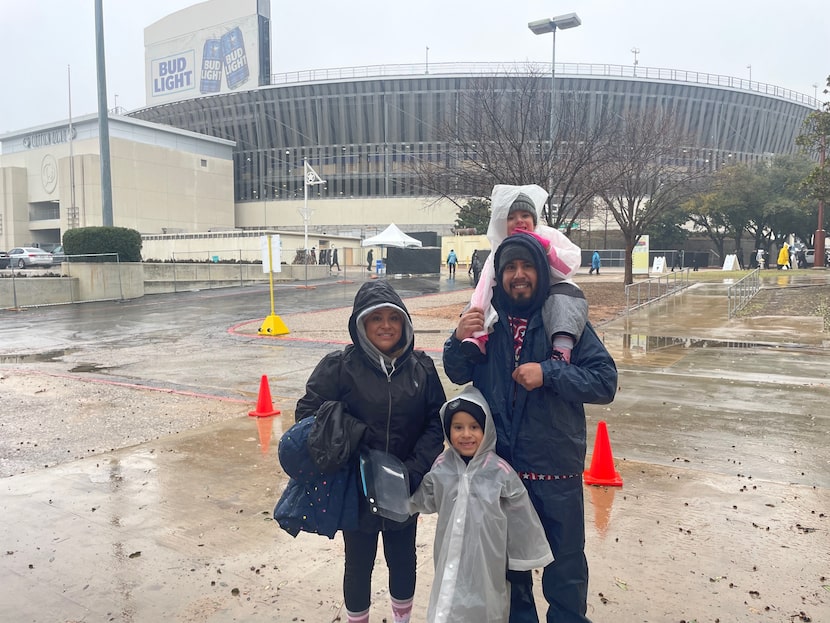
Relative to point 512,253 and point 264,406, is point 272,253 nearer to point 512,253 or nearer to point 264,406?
point 264,406

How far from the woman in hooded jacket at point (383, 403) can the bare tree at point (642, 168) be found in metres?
17.7

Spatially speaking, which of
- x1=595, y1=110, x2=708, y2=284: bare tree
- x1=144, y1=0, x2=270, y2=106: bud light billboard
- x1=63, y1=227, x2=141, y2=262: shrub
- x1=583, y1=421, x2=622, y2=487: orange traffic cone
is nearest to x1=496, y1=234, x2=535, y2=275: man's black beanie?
x1=583, y1=421, x2=622, y2=487: orange traffic cone

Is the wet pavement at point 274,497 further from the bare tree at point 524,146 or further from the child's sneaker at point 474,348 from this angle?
the bare tree at point 524,146

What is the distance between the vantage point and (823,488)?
4840mm

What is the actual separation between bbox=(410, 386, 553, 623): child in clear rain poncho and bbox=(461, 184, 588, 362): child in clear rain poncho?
1.12 feet

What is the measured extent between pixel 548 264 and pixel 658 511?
2617 millimetres

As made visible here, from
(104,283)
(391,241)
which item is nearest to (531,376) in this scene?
(104,283)

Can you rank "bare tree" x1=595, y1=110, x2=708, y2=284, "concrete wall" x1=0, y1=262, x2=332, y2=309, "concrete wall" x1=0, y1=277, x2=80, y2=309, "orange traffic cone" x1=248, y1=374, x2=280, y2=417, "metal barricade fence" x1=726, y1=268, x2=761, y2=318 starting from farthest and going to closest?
"concrete wall" x1=0, y1=262, x2=332, y2=309
"concrete wall" x1=0, y1=277, x2=80, y2=309
"bare tree" x1=595, y1=110, x2=708, y2=284
"metal barricade fence" x1=726, y1=268, x2=761, y2=318
"orange traffic cone" x1=248, y1=374, x2=280, y2=417

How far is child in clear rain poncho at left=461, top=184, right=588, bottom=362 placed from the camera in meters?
2.54

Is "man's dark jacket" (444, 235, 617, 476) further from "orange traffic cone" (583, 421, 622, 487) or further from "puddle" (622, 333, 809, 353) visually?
"puddle" (622, 333, 809, 353)

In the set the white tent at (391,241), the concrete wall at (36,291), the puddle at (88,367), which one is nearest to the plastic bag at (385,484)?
the puddle at (88,367)

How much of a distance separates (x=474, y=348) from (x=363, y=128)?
73.7 meters

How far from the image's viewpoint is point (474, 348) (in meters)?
2.66

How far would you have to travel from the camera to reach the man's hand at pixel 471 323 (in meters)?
2.63
